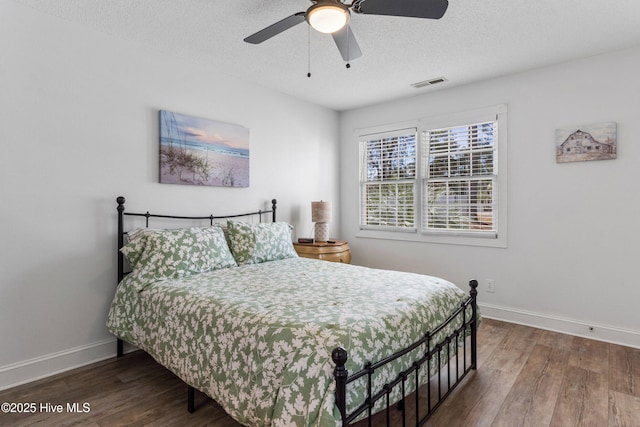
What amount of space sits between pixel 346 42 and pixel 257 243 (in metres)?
1.75

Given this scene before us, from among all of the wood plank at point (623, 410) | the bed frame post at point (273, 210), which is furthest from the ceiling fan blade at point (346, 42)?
the wood plank at point (623, 410)

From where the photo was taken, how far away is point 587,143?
3025 millimetres

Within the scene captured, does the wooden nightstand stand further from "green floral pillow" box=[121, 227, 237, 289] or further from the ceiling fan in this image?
the ceiling fan

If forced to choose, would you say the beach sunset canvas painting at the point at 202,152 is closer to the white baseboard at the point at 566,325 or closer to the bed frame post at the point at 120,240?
the bed frame post at the point at 120,240

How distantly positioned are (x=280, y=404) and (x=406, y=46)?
8.91 ft

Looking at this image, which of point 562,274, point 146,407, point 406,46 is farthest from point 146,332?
point 562,274

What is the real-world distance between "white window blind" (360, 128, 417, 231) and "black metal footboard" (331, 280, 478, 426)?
1.84 m

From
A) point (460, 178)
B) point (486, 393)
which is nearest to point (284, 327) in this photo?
point (486, 393)

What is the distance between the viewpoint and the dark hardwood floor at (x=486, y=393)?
1.92 meters

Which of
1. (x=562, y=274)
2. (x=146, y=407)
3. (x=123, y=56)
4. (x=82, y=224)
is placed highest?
(x=123, y=56)

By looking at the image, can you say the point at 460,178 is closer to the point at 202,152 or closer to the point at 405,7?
the point at 405,7

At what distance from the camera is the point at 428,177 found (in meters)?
4.03

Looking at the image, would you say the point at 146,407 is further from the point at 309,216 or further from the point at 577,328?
the point at 577,328

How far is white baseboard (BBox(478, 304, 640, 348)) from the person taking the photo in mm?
2887
